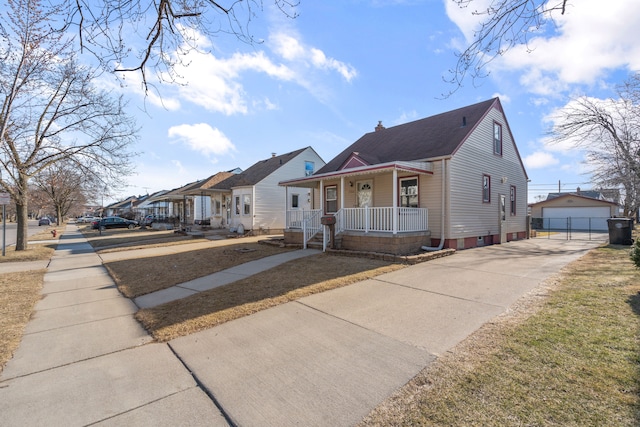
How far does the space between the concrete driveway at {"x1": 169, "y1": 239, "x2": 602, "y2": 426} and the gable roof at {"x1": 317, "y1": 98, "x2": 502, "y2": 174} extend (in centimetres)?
725

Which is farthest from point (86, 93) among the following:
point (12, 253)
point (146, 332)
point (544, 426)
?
point (544, 426)

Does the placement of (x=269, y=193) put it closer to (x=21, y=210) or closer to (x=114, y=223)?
(x=21, y=210)

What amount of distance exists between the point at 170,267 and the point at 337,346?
8.14 metres

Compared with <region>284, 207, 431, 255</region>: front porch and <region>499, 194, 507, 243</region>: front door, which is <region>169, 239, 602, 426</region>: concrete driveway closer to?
<region>284, 207, 431, 255</region>: front porch

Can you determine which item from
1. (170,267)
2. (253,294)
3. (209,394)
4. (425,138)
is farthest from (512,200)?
(209,394)

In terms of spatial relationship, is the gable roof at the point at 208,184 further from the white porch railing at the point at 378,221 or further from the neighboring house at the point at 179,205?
the white porch railing at the point at 378,221

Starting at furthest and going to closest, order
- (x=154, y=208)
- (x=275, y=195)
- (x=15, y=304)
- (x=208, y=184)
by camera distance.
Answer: (x=154, y=208) → (x=208, y=184) → (x=275, y=195) → (x=15, y=304)

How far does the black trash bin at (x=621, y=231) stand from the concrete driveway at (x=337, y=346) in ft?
34.9

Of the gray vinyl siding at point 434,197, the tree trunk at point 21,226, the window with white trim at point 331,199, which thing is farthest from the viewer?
the window with white trim at point 331,199

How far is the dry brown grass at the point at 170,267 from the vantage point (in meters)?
8.15

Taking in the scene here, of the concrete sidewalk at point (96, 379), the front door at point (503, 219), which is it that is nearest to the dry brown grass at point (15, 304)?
the concrete sidewalk at point (96, 379)

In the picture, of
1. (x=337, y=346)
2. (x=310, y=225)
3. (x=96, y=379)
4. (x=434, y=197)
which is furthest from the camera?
(x=310, y=225)

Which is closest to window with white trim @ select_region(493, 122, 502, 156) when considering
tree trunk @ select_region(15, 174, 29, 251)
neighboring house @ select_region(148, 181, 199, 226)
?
tree trunk @ select_region(15, 174, 29, 251)

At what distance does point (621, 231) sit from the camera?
45.8 feet
